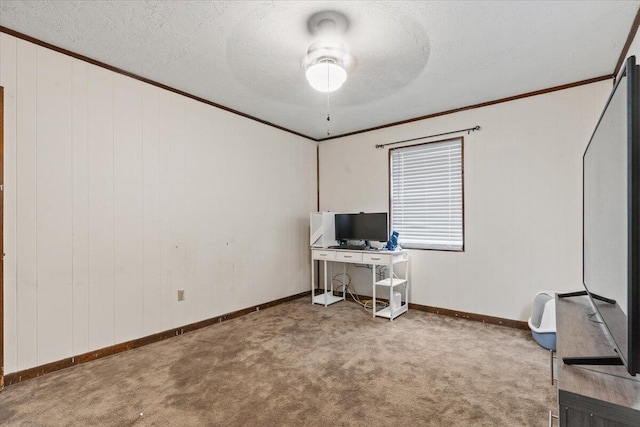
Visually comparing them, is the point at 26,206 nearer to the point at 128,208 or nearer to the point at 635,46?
the point at 128,208

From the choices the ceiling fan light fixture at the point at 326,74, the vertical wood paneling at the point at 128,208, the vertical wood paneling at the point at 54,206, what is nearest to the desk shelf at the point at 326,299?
the vertical wood paneling at the point at 128,208

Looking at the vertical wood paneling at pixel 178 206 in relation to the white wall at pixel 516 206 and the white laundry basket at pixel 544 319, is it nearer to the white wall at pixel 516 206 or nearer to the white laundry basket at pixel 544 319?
the white wall at pixel 516 206

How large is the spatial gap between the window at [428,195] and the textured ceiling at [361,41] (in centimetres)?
81

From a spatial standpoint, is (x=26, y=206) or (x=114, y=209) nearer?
(x=26, y=206)

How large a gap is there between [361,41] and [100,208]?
8.29ft

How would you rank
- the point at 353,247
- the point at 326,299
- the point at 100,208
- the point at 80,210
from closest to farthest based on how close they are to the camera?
the point at 80,210 → the point at 100,208 → the point at 353,247 → the point at 326,299

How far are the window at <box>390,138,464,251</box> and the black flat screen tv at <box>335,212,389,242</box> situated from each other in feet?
1.11

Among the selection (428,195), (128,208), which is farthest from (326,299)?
(128,208)

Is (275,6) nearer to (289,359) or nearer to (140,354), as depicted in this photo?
(289,359)

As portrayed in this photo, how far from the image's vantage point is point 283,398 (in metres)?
2.11

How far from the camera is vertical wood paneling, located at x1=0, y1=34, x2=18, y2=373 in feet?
7.39

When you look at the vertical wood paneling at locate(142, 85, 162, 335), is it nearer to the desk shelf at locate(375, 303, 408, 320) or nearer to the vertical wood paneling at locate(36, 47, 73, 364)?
the vertical wood paneling at locate(36, 47, 73, 364)

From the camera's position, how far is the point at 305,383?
2.30 meters

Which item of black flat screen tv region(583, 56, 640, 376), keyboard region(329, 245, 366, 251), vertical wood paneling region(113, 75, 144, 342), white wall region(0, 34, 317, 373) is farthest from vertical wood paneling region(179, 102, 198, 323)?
black flat screen tv region(583, 56, 640, 376)
